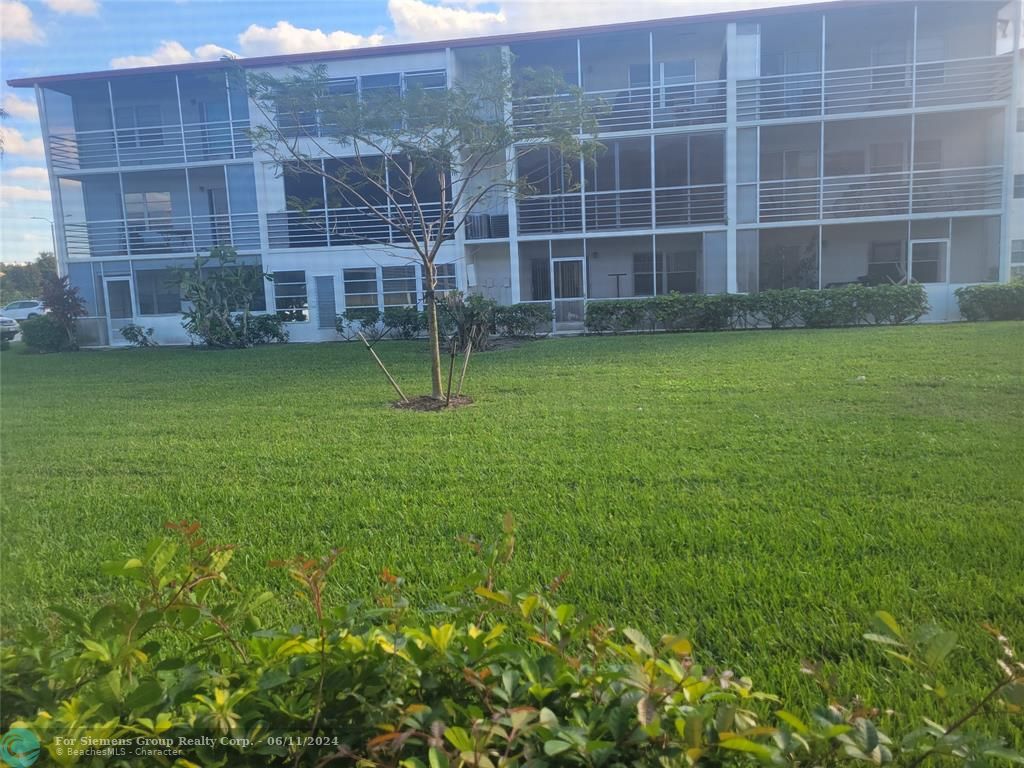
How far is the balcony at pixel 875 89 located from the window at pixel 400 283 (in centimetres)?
1066

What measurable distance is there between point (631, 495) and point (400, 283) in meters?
18.3

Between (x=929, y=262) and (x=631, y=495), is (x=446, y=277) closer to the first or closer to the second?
(x=929, y=262)

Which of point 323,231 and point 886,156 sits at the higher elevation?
point 886,156

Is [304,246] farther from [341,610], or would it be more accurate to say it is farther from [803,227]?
[341,610]

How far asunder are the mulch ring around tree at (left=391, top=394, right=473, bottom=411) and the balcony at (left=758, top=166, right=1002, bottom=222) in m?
15.5

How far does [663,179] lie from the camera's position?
2267 centimetres

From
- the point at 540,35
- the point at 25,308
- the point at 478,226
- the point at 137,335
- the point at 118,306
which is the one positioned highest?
the point at 540,35

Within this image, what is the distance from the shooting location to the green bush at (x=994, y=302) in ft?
57.8

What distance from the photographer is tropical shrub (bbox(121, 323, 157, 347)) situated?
68.9 ft

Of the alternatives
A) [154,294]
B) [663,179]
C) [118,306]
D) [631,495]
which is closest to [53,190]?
[631,495]

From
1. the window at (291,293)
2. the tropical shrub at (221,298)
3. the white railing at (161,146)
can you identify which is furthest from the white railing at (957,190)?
the white railing at (161,146)

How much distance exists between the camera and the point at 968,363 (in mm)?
9961

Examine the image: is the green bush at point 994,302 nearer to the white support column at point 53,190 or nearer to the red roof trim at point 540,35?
the red roof trim at point 540,35

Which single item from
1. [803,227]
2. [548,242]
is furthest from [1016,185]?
[548,242]
